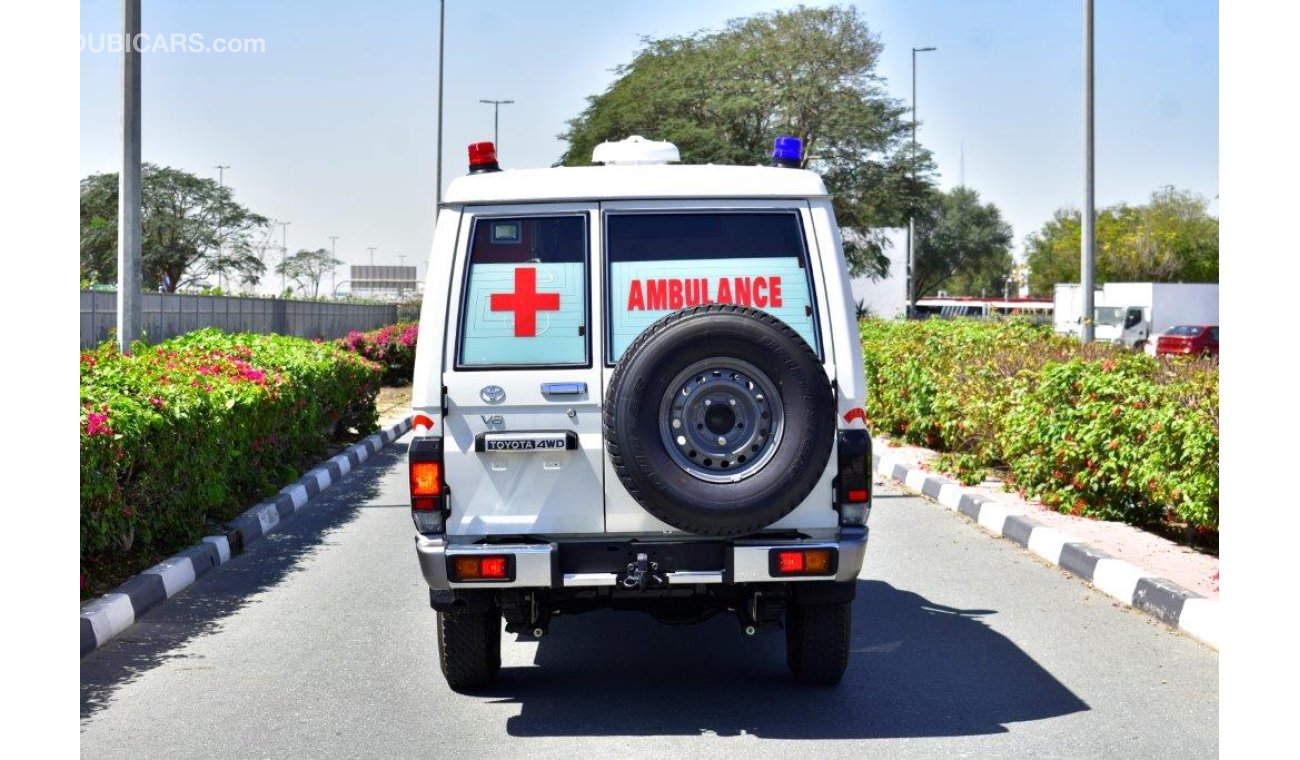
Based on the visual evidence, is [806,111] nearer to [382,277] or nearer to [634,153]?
[634,153]

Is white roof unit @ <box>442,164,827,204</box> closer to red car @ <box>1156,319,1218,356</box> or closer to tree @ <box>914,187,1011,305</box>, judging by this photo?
red car @ <box>1156,319,1218,356</box>

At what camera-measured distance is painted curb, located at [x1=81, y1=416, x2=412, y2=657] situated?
7.25 metres

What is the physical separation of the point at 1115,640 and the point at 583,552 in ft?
9.93

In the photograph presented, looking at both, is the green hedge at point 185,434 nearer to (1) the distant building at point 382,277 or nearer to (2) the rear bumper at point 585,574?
(2) the rear bumper at point 585,574

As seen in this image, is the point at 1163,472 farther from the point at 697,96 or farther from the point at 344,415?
the point at 697,96

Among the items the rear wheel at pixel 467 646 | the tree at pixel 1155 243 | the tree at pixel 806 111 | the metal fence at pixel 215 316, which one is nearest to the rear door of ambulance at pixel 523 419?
the rear wheel at pixel 467 646

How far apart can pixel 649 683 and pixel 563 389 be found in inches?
59.7

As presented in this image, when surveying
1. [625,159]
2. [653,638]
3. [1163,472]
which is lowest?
[653,638]

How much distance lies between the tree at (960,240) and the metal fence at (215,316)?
48686 mm

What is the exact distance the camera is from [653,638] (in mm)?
7375

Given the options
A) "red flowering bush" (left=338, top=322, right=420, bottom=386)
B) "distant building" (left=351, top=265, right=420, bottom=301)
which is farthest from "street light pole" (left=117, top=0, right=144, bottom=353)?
"distant building" (left=351, top=265, right=420, bottom=301)

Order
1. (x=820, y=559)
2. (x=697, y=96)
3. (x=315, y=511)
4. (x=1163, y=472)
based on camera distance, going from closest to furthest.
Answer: (x=820, y=559)
(x=1163, y=472)
(x=315, y=511)
(x=697, y=96)
